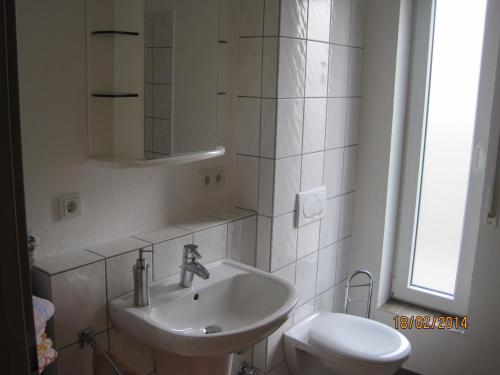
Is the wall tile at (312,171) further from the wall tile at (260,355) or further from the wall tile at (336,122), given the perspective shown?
the wall tile at (260,355)

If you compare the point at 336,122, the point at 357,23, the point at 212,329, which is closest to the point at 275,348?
the point at 212,329

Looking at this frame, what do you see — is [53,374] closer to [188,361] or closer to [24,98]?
[188,361]

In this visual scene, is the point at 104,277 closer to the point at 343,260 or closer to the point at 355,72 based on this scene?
the point at 343,260

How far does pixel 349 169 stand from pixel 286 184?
58cm

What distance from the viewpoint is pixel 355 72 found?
8.00 feet

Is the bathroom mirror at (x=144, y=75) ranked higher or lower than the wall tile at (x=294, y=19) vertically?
lower

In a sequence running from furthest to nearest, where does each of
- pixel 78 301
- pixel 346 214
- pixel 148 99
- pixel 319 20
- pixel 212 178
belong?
pixel 346 214 < pixel 319 20 < pixel 212 178 < pixel 148 99 < pixel 78 301

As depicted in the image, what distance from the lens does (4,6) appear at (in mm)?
615

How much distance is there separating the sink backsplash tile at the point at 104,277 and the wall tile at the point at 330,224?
646mm

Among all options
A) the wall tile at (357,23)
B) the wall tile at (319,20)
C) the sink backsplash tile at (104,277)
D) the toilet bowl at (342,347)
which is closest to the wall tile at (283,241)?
the sink backsplash tile at (104,277)

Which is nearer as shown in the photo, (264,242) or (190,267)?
(190,267)

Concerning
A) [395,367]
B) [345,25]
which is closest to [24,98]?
[345,25]

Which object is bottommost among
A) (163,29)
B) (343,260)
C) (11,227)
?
(343,260)

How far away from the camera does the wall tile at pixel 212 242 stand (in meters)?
1.83
